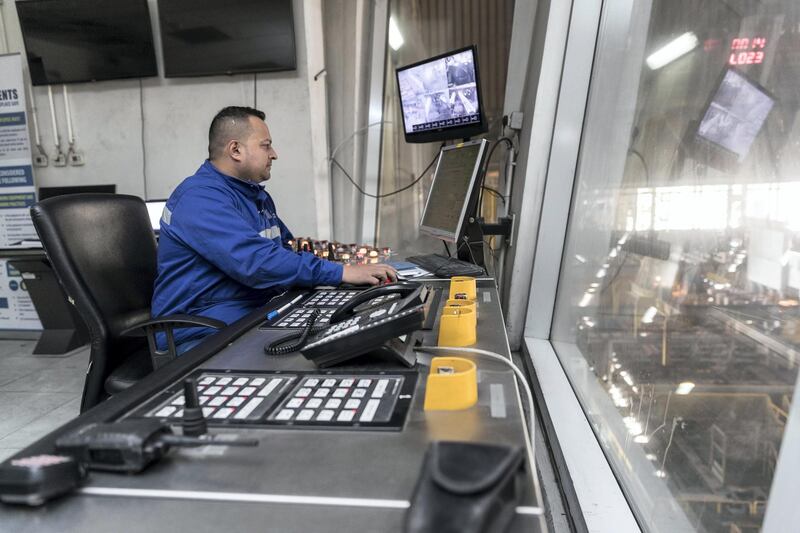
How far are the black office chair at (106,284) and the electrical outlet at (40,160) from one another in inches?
88.2

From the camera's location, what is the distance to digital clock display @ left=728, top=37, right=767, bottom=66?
979mm

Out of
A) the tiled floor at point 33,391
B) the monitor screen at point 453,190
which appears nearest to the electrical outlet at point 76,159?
the tiled floor at point 33,391

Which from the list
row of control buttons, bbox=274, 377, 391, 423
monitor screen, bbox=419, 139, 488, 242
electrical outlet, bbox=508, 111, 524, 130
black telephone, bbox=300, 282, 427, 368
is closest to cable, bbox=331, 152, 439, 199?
electrical outlet, bbox=508, 111, 524, 130

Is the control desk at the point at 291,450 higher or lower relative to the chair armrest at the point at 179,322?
higher

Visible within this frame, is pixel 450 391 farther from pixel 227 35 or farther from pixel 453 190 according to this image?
pixel 227 35

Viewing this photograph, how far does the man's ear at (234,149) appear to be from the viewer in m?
1.88

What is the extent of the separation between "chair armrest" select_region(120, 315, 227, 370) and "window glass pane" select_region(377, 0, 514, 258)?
1.78 meters

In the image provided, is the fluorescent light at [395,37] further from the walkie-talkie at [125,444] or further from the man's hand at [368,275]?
the walkie-talkie at [125,444]

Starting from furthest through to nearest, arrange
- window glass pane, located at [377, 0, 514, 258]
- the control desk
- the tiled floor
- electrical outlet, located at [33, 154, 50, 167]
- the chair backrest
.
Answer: electrical outlet, located at [33, 154, 50, 167], window glass pane, located at [377, 0, 514, 258], the tiled floor, the chair backrest, the control desk

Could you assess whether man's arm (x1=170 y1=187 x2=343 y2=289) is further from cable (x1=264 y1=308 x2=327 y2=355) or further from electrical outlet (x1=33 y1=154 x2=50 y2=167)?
electrical outlet (x1=33 y1=154 x2=50 y2=167)

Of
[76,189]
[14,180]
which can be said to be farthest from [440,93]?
[14,180]

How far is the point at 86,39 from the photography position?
10.3 ft

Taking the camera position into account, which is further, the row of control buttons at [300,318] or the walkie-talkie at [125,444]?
the row of control buttons at [300,318]

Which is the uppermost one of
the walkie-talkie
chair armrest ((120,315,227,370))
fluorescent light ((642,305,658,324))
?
the walkie-talkie
